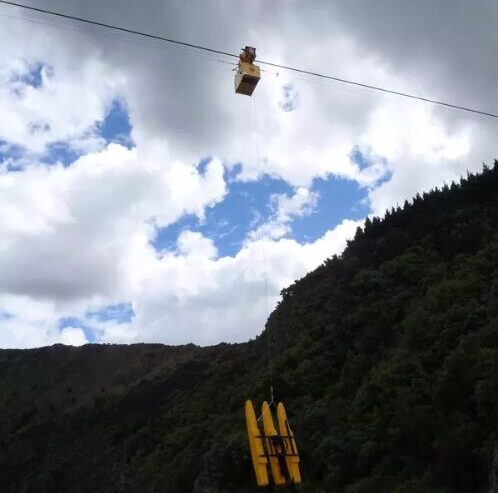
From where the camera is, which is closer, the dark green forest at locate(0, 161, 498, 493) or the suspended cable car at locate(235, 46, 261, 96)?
the suspended cable car at locate(235, 46, 261, 96)

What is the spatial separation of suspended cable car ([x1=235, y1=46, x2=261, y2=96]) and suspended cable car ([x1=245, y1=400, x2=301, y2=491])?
5.64m

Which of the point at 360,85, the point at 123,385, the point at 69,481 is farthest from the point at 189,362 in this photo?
the point at 360,85

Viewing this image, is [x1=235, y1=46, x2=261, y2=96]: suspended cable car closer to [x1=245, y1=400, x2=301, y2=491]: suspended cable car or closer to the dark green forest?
[x1=245, y1=400, x2=301, y2=491]: suspended cable car

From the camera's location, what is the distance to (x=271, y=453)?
10133mm

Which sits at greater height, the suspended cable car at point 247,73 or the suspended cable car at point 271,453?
the suspended cable car at point 247,73

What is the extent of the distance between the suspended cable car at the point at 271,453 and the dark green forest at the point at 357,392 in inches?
231

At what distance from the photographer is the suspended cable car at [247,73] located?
9547 mm

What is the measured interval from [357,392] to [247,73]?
1695cm

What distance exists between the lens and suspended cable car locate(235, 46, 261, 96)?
9.55m

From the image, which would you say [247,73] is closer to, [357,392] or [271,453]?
[271,453]

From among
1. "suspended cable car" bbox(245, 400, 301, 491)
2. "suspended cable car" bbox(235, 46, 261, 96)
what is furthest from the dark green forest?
"suspended cable car" bbox(235, 46, 261, 96)

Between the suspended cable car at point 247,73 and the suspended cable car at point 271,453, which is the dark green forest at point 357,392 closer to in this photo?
the suspended cable car at point 271,453

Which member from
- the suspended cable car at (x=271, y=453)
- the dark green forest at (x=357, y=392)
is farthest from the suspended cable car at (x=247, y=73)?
the dark green forest at (x=357, y=392)

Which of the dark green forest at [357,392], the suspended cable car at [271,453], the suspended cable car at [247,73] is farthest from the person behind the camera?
the dark green forest at [357,392]
